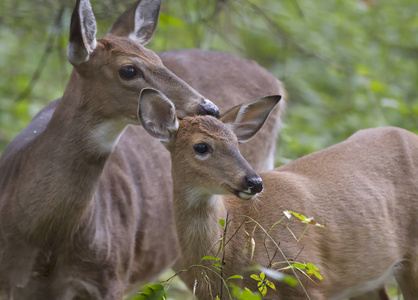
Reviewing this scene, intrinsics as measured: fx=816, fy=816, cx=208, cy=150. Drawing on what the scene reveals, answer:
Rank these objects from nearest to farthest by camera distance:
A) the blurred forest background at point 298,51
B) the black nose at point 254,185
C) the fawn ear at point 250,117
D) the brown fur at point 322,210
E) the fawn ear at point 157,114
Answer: the black nose at point 254,185 → the fawn ear at point 157,114 → the brown fur at point 322,210 → the fawn ear at point 250,117 → the blurred forest background at point 298,51

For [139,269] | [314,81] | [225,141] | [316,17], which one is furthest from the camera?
[316,17]

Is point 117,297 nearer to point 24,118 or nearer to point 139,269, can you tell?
point 139,269

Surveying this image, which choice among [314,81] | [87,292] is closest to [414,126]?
[314,81]

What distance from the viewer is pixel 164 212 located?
21.6 feet

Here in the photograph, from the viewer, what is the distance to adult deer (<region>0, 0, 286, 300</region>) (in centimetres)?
516

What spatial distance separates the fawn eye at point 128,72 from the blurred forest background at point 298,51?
2399mm

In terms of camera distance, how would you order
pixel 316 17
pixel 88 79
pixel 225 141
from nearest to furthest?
pixel 225 141 → pixel 88 79 → pixel 316 17

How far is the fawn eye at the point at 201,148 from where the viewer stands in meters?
4.87

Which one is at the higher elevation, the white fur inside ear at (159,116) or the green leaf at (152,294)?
the white fur inside ear at (159,116)

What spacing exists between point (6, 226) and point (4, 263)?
250 millimetres

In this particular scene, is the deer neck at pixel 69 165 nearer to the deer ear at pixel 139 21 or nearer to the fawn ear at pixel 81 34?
the fawn ear at pixel 81 34

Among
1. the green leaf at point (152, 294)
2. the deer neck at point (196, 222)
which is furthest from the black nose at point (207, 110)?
the green leaf at point (152, 294)

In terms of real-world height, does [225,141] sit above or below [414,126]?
above

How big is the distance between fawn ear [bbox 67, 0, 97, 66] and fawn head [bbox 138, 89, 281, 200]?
588mm
